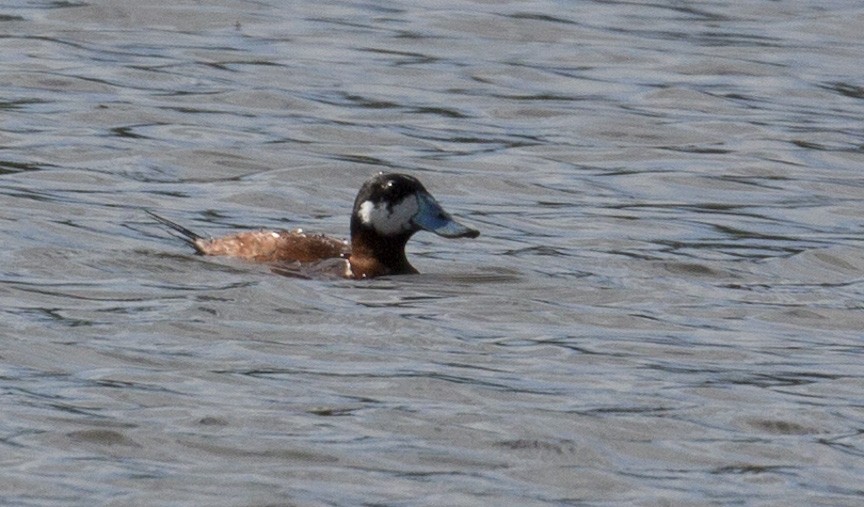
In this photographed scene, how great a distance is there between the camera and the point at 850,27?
769 inches

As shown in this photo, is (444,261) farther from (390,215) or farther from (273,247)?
(273,247)

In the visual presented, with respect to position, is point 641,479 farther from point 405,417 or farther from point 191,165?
point 191,165

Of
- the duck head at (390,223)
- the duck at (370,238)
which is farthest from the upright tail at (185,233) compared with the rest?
the duck head at (390,223)

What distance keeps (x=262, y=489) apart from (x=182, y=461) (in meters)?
0.37

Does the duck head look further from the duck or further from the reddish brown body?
the reddish brown body

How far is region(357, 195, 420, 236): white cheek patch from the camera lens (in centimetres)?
1037

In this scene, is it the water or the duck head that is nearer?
the water

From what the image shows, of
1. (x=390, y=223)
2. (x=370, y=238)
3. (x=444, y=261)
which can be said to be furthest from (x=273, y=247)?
(x=444, y=261)

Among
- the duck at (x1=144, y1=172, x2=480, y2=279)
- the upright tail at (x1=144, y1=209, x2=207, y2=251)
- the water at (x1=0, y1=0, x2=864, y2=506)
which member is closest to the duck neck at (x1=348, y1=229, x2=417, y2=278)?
the duck at (x1=144, y1=172, x2=480, y2=279)

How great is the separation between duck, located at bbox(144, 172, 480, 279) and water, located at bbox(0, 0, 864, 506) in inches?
5.7

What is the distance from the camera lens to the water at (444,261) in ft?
23.6

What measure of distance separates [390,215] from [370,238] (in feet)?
0.50

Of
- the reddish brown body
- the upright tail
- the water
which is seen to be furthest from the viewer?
the upright tail

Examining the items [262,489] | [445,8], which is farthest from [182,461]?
[445,8]
